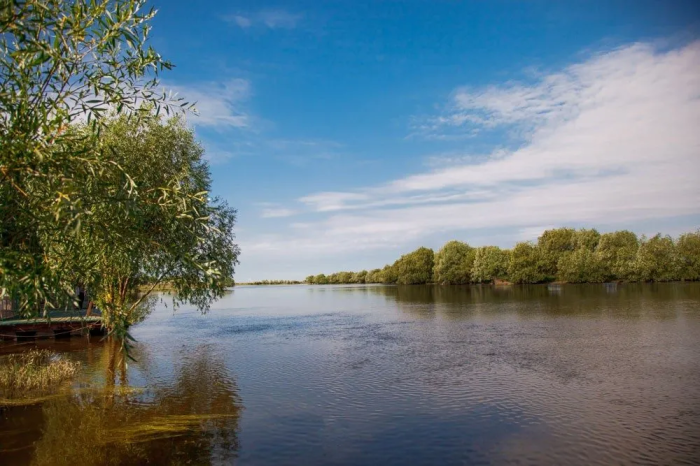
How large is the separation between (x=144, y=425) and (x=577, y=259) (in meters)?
151

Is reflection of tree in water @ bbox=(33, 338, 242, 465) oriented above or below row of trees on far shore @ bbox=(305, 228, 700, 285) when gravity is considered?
below

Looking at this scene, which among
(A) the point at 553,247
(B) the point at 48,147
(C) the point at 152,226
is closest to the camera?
(B) the point at 48,147

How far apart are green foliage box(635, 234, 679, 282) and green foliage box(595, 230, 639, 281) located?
2213mm

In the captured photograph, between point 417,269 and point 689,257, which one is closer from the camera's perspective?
point 689,257

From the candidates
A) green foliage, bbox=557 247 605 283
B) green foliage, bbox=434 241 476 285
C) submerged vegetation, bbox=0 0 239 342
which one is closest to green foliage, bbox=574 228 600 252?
green foliage, bbox=557 247 605 283

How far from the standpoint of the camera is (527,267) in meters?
155

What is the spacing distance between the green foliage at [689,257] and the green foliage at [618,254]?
1180 centimetres

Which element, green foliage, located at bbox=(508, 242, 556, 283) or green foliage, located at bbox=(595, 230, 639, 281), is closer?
green foliage, located at bbox=(595, 230, 639, 281)

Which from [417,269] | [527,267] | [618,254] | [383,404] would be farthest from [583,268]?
[383,404]

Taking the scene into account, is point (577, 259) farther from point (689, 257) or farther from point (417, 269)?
point (417, 269)

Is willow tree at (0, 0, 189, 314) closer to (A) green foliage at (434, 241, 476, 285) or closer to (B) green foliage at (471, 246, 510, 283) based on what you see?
(B) green foliage at (471, 246, 510, 283)

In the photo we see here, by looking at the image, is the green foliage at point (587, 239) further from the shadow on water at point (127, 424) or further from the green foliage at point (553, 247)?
the shadow on water at point (127, 424)

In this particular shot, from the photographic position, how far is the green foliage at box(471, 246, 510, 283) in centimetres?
16050

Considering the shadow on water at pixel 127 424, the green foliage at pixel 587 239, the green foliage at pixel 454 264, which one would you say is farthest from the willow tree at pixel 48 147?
the green foliage at pixel 587 239
